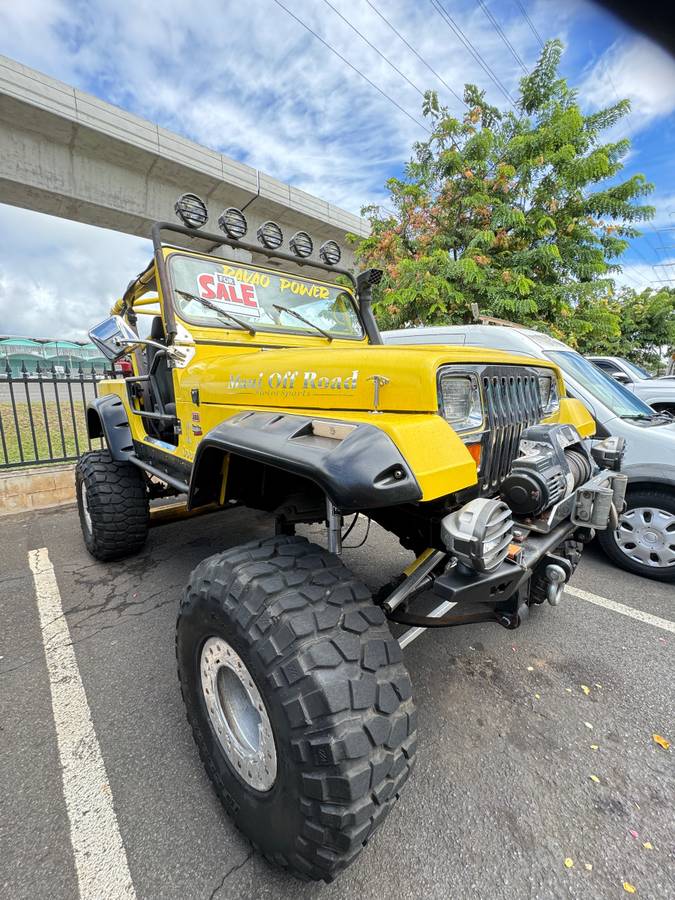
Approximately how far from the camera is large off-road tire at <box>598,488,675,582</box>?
10.5ft

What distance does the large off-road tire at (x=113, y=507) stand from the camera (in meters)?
3.30

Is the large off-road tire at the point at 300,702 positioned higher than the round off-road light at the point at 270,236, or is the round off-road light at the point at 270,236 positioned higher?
the round off-road light at the point at 270,236

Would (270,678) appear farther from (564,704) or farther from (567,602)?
(567,602)

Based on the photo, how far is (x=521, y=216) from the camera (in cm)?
727

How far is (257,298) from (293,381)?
1.47m

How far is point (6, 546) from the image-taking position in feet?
13.0

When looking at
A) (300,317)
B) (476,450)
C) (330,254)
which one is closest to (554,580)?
(476,450)

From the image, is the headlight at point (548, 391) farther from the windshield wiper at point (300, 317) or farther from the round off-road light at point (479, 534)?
the windshield wiper at point (300, 317)

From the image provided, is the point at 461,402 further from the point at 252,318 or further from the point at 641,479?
the point at 641,479

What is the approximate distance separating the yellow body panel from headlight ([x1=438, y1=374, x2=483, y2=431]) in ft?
0.23

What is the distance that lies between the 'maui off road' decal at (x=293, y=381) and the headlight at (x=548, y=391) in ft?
4.42

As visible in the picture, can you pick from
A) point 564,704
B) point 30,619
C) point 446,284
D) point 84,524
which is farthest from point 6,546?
point 446,284

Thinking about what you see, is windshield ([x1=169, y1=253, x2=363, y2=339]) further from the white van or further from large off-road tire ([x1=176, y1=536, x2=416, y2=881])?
the white van

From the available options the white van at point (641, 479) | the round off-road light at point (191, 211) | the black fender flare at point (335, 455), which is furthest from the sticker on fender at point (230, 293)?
the white van at point (641, 479)
